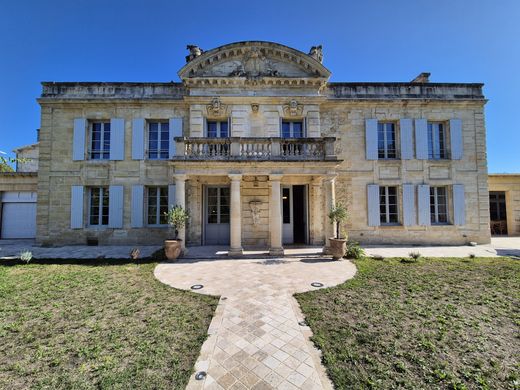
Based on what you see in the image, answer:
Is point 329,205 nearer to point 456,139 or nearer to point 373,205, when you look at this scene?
point 373,205

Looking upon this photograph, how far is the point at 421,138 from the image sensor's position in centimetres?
1038

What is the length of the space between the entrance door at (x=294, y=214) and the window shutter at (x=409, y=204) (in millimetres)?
4647

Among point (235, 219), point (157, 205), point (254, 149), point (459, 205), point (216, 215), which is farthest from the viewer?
point (157, 205)

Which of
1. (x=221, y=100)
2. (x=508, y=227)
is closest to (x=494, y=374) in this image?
(x=221, y=100)

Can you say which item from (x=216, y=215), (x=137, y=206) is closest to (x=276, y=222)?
(x=216, y=215)

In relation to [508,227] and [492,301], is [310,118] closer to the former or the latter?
[492,301]

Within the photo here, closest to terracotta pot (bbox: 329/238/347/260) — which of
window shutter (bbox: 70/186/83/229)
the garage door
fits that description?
window shutter (bbox: 70/186/83/229)

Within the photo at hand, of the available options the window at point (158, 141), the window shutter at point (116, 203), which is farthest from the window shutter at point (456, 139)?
the window shutter at point (116, 203)

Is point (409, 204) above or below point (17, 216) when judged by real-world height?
above

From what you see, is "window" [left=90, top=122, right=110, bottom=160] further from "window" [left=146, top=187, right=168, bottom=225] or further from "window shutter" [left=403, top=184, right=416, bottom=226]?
"window shutter" [left=403, top=184, right=416, bottom=226]

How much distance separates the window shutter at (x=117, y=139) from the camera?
10.1 meters

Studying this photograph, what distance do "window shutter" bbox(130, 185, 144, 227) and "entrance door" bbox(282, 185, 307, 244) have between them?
652cm

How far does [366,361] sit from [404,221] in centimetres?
931

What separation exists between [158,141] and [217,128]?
9.63 feet
